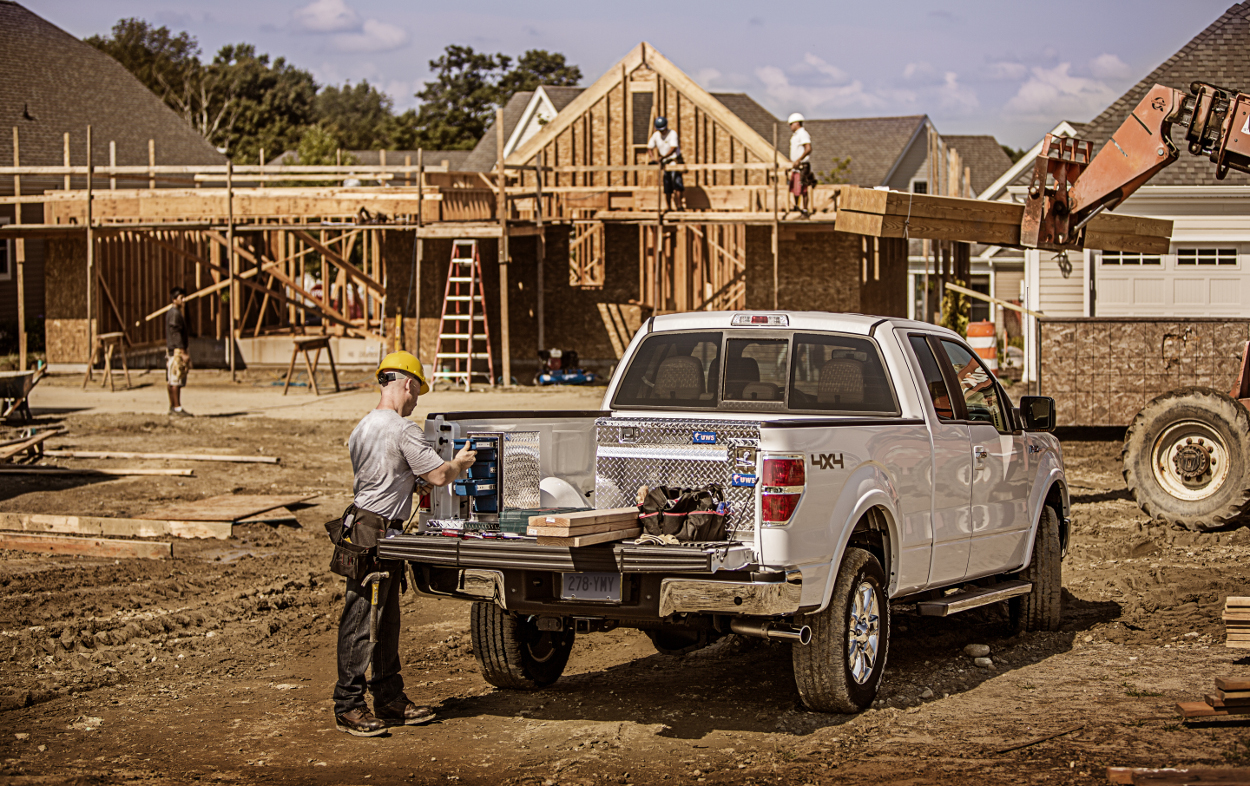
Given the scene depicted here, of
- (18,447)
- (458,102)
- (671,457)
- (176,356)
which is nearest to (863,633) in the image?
(671,457)

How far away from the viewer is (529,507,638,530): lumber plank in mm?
5648

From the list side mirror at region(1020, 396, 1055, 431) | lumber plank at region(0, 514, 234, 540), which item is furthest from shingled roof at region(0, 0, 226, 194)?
side mirror at region(1020, 396, 1055, 431)

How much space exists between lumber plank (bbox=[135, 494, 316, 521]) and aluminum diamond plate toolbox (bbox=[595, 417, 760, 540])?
6.50 meters

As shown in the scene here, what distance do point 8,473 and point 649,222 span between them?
14096 mm

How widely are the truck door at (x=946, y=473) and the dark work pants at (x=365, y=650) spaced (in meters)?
2.93

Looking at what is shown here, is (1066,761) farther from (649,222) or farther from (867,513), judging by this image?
(649,222)

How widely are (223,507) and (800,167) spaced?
45.3ft

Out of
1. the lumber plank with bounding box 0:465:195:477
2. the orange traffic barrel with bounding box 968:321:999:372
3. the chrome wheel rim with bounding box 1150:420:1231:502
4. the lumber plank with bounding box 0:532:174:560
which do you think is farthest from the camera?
the orange traffic barrel with bounding box 968:321:999:372

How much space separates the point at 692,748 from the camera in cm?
589

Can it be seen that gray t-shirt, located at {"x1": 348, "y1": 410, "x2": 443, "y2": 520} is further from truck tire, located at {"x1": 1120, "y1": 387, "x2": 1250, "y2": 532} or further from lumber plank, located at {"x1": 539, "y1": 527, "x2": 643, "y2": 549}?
truck tire, located at {"x1": 1120, "y1": 387, "x2": 1250, "y2": 532}

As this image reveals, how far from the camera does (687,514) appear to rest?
19.6ft

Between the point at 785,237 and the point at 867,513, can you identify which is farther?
the point at 785,237

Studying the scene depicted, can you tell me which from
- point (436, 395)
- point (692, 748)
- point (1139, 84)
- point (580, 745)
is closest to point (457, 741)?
point (580, 745)

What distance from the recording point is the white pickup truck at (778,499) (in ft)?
18.9
